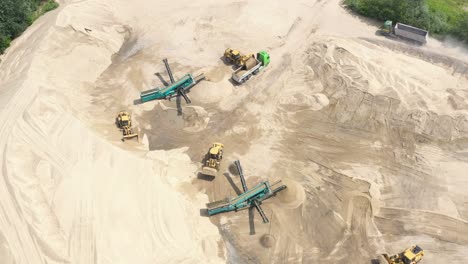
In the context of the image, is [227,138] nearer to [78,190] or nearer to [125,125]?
[125,125]

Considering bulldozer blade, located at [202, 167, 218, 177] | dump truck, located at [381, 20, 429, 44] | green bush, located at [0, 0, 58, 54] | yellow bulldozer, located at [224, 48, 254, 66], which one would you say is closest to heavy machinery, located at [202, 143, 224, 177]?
bulldozer blade, located at [202, 167, 218, 177]

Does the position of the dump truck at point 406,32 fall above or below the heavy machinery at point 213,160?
above

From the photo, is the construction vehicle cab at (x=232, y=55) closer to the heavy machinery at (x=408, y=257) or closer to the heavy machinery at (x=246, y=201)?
the heavy machinery at (x=246, y=201)

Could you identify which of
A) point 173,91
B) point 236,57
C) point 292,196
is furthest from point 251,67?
point 292,196

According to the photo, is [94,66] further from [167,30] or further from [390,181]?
[390,181]

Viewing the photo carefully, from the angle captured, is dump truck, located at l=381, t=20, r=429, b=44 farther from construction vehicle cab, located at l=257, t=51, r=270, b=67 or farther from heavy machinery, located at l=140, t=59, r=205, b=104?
heavy machinery, located at l=140, t=59, r=205, b=104

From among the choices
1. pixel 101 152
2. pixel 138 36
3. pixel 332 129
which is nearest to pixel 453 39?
pixel 332 129

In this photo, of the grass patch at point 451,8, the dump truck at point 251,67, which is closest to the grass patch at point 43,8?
the dump truck at point 251,67
